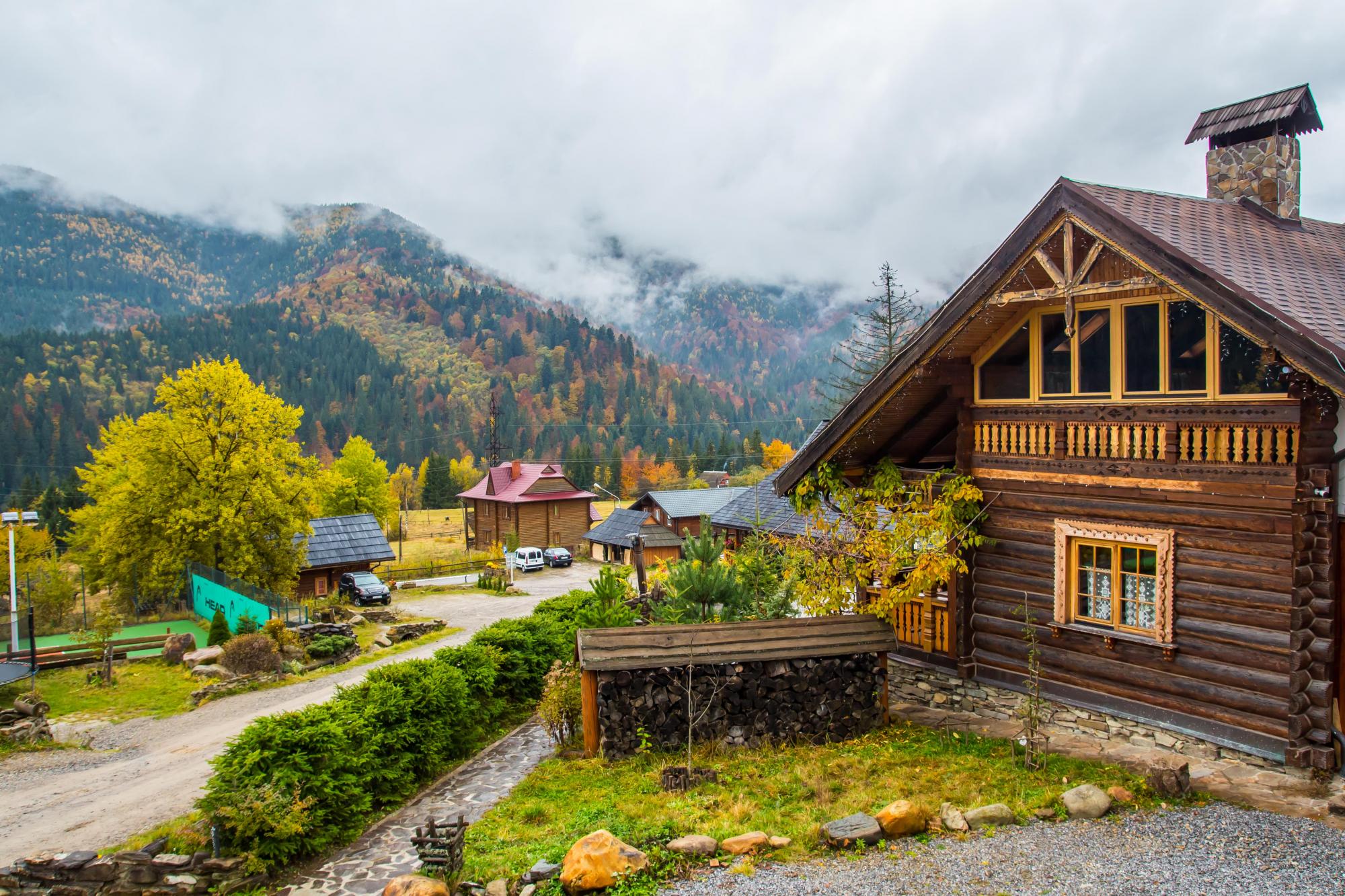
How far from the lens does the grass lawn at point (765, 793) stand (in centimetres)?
821

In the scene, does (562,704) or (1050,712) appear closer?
(1050,712)

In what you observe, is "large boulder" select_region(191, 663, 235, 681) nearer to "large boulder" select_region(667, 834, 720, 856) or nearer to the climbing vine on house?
the climbing vine on house

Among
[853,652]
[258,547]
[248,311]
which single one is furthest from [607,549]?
[248,311]

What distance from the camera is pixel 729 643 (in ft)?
37.0

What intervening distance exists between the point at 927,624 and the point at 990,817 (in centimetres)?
514

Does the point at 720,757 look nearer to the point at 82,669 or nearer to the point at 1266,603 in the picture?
the point at 1266,603

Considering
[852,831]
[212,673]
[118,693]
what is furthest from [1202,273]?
[118,693]

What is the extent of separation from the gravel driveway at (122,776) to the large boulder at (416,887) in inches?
258

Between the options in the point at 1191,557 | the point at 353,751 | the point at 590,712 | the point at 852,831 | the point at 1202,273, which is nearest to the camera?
the point at 852,831

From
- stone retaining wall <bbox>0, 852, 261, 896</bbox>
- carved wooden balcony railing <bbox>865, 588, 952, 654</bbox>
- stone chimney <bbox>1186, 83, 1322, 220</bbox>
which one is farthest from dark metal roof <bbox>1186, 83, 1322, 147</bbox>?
stone retaining wall <bbox>0, 852, 261, 896</bbox>

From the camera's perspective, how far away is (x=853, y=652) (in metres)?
11.4

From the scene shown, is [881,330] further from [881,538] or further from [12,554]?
[12,554]

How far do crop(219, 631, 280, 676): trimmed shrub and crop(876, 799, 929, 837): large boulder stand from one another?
2103 cm

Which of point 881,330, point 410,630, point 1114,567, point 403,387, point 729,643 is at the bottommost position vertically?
point 410,630
